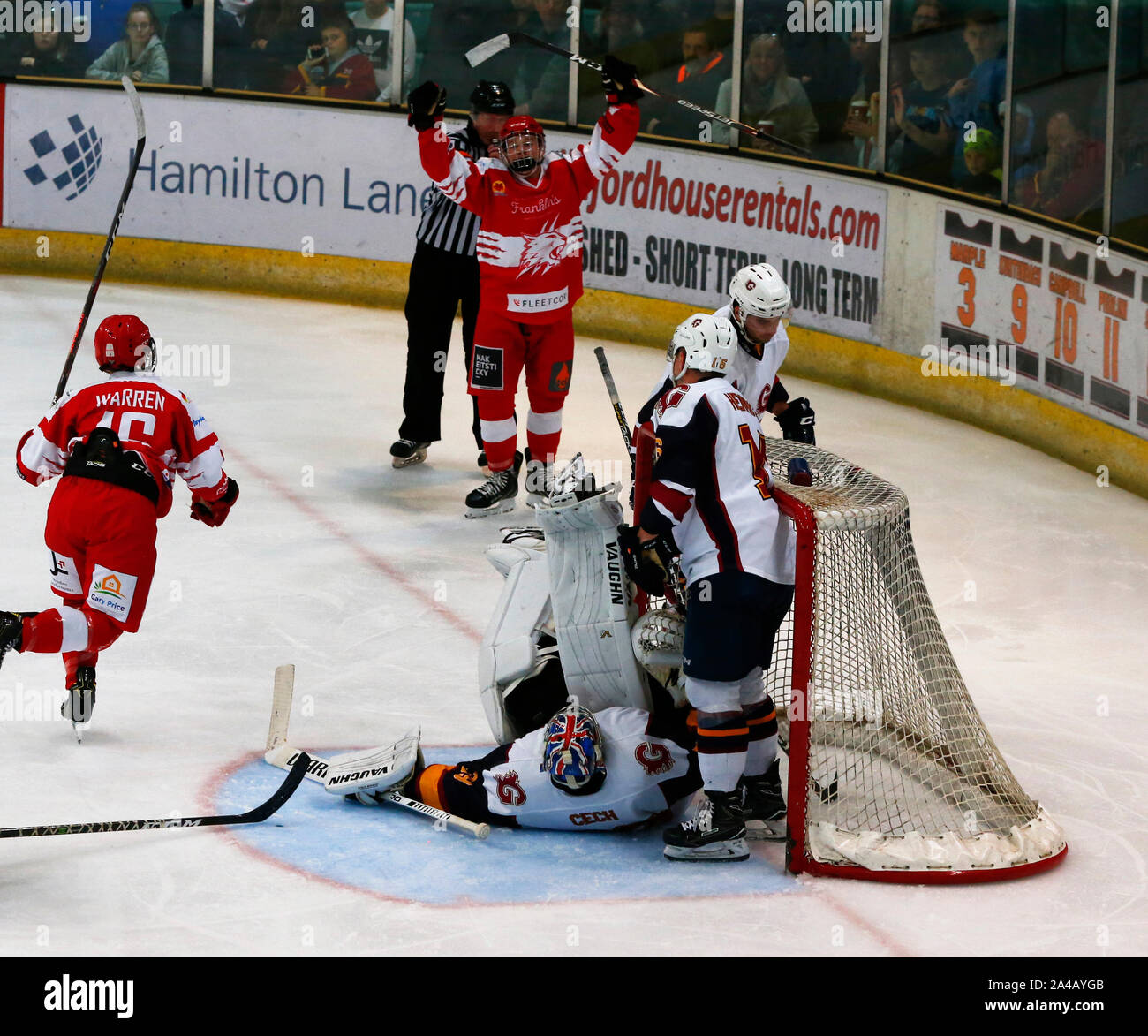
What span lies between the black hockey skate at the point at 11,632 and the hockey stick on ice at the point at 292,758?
2.19 feet

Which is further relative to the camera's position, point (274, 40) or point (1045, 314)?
point (274, 40)

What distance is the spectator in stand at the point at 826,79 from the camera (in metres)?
9.08

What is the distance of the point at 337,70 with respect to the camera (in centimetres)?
1053

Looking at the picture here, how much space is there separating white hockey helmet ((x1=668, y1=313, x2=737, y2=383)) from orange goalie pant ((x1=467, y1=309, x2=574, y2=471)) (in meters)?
2.70

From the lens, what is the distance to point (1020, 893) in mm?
4164

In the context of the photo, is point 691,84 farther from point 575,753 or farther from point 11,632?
point 575,753

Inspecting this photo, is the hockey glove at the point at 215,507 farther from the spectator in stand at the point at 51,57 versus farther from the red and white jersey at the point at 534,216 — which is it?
the spectator in stand at the point at 51,57

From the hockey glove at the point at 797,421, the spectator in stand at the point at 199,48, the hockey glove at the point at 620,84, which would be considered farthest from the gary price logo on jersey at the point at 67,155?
the hockey glove at the point at 797,421

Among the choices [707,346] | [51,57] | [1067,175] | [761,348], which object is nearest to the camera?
[707,346]

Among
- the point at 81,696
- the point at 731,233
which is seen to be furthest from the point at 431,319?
the point at 81,696

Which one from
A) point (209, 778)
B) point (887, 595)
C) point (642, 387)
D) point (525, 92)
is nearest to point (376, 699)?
point (209, 778)

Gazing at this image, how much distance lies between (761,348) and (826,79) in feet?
14.9

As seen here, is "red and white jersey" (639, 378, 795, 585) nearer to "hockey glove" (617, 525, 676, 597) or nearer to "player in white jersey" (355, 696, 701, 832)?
"hockey glove" (617, 525, 676, 597)
